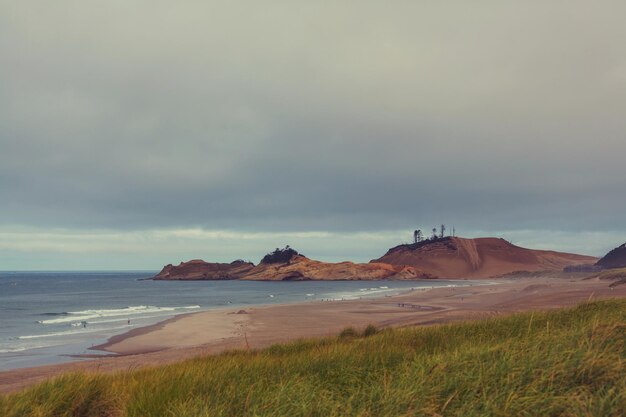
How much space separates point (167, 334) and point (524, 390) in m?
29.6

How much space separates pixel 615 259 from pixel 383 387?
618ft

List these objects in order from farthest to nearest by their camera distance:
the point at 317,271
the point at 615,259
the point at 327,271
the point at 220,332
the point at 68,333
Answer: the point at 327,271, the point at 317,271, the point at 615,259, the point at 68,333, the point at 220,332

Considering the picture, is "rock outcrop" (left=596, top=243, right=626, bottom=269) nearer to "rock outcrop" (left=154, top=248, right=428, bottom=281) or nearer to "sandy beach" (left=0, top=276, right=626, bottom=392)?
"rock outcrop" (left=154, top=248, right=428, bottom=281)

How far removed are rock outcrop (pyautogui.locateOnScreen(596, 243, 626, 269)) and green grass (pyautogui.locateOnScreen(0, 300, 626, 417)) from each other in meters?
179

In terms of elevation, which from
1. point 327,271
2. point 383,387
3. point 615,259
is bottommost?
point 383,387

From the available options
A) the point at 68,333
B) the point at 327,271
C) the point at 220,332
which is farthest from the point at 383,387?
the point at 327,271

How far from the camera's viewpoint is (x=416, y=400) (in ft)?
16.9

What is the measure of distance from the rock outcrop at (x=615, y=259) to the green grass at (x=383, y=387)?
17948 centimetres

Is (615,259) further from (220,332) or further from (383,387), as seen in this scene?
(383,387)

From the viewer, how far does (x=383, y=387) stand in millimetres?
6102

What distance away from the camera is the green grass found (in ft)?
16.6

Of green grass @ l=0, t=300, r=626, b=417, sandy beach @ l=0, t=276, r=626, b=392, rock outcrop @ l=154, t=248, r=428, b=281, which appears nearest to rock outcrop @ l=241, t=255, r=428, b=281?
rock outcrop @ l=154, t=248, r=428, b=281

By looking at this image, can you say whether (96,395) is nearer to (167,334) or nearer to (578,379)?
(578,379)

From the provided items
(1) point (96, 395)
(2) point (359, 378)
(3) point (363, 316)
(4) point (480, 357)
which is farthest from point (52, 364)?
(3) point (363, 316)
